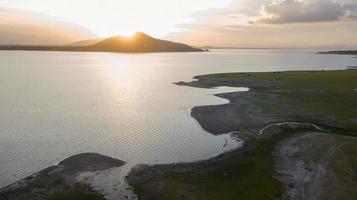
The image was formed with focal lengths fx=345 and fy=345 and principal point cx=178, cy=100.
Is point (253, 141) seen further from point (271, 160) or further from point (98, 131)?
point (98, 131)

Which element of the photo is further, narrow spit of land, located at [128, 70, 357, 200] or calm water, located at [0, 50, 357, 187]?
calm water, located at [0, 50, 357, 187]

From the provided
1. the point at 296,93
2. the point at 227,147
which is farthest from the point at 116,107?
the point at 296,93

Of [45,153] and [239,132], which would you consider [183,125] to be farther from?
[45,153]

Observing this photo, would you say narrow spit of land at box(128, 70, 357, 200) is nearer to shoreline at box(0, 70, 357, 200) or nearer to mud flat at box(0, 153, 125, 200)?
shoreline at box(0, 70, 357, 200)

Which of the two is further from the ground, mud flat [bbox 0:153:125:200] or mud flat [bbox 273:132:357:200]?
mud flat [bbox 273:132:357:200]

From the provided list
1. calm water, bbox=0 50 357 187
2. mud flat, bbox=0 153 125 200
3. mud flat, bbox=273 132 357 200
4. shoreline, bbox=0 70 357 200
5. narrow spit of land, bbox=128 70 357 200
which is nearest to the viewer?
mud flat, bbox=0 153 125 200

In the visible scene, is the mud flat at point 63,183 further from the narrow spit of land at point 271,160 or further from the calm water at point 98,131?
the narrow spit of land at point 271,160

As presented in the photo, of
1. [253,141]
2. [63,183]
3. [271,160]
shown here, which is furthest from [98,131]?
[271,160]

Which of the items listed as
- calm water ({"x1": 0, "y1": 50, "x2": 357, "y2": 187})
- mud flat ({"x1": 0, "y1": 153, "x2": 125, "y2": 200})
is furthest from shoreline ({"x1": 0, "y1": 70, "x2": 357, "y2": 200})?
mud flat ({"x1": 0, "y1": 153, "x2": 125, "y2": 200})

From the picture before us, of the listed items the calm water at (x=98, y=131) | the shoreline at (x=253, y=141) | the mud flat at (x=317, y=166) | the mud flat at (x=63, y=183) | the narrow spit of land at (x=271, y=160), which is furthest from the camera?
the calm water at (x=98, y=131)

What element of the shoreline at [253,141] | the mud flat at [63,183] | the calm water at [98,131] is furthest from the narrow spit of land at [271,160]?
the mud flat at [63,183]
